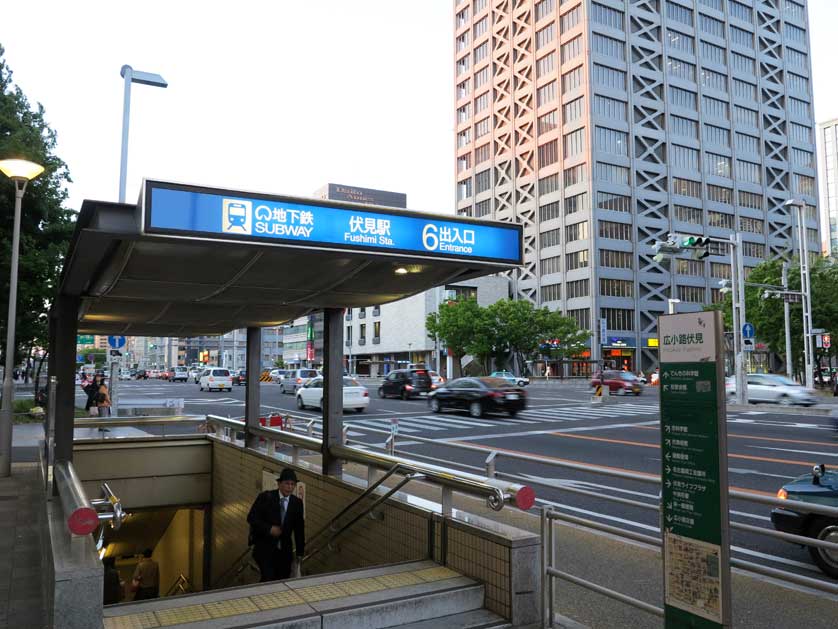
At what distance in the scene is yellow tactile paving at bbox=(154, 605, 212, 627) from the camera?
481cm

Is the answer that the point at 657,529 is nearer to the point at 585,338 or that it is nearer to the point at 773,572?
the point at 773,572

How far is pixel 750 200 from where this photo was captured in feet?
304

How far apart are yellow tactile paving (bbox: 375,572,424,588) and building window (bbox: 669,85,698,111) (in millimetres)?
92102

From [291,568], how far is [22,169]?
9.48 meters

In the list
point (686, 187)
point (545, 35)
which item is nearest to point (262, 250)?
point (686, 187)

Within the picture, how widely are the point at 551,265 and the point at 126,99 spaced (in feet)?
253

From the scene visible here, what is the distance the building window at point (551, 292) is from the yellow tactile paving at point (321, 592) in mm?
82142

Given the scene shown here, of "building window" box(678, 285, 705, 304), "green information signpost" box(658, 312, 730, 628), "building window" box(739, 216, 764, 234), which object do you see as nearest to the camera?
"green information signpost" box(658, 312, 730, 628)

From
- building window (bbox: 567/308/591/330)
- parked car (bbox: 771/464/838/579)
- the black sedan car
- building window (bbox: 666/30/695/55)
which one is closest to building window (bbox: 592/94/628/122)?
building window (bbox: 666/30/695/55)

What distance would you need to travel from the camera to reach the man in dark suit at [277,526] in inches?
301

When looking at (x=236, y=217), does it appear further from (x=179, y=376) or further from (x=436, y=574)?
(x=179, y=376)

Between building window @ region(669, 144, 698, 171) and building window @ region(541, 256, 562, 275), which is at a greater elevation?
building window @ region(669, 144, 698, 171)

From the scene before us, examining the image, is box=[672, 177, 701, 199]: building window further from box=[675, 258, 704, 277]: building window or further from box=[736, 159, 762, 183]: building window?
box=[675, 258, 704, 277]: building window

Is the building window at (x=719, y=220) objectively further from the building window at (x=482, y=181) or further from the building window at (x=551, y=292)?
the building window at (x=482, y=181)
